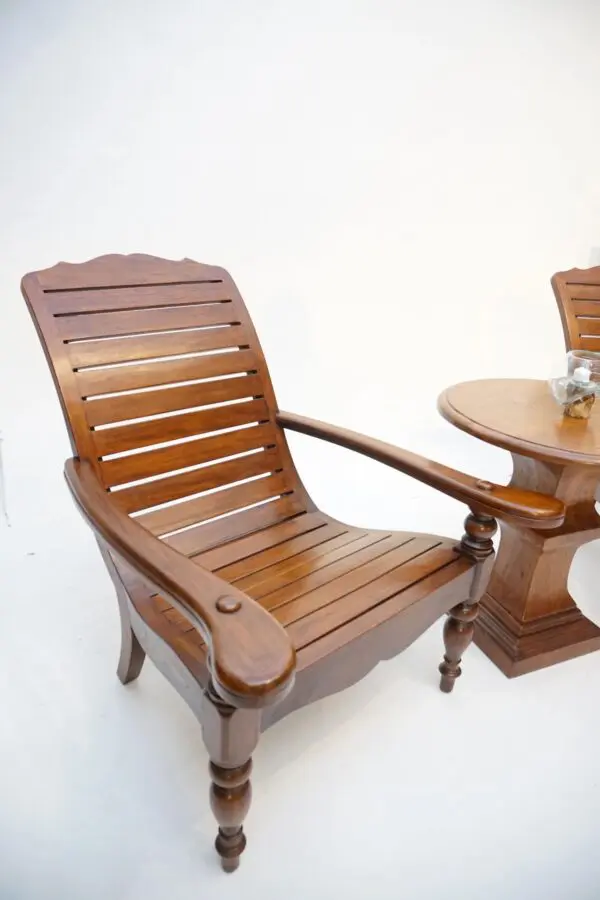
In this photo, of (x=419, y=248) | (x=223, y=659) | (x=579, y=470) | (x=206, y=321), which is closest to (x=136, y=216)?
(x=206, y=321)

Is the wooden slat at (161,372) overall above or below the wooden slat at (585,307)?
below

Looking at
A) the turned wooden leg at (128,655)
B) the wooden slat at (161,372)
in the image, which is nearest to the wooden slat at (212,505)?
the turned wooden leg at (128,655)

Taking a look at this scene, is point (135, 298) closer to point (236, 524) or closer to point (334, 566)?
point (236, 524)

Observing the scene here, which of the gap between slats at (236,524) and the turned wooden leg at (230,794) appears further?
the gap between slats at (236,524)

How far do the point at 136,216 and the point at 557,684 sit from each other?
245 centimetres

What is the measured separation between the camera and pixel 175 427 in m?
1.54

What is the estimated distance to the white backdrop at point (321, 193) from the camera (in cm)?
232

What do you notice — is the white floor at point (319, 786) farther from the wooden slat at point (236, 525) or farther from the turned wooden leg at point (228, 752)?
the wooden slat at point (236, 525)

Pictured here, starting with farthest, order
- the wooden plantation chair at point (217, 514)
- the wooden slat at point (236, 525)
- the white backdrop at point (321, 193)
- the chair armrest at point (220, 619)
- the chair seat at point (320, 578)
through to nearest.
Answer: the white backdrop at point (321, 193)
the wooden slat at point (236, 525)
the chair seat at point (320, 578)
the wooden plantation chair at point (217, 514)
the chair armrest at point (220, 619)

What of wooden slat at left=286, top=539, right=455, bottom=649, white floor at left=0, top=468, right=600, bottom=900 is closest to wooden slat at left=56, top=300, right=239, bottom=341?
wooden slat at left=286, top=539, right=455, bottom=649

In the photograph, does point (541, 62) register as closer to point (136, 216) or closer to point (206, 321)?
point (136, 216)

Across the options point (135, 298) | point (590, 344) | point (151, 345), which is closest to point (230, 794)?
point (151, 345)

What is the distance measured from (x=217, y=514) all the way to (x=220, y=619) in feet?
2.49

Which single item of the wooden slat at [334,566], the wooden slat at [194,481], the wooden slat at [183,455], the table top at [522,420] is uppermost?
the table top at [522,420]
